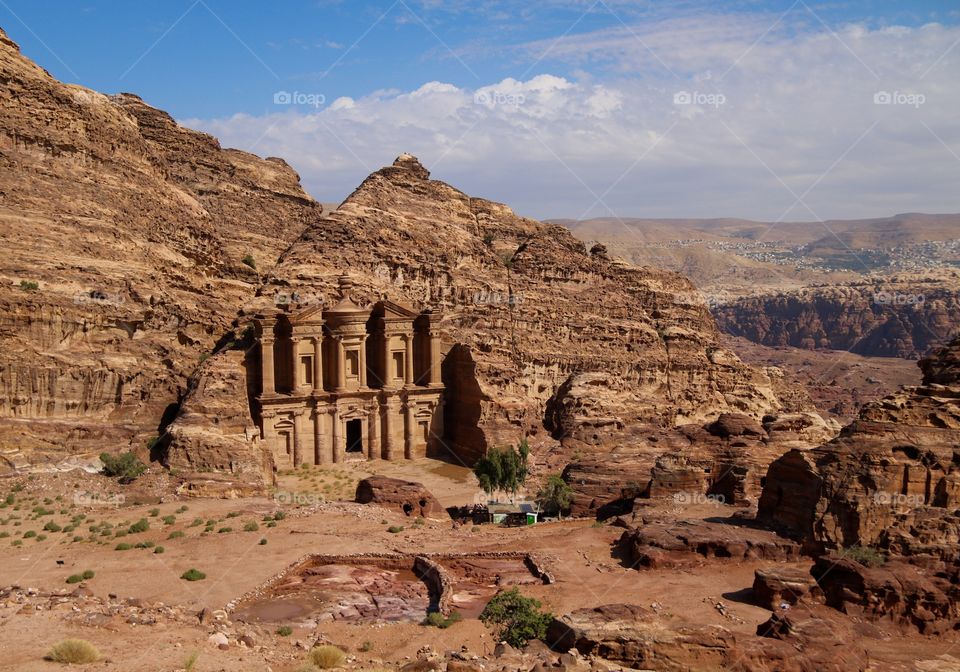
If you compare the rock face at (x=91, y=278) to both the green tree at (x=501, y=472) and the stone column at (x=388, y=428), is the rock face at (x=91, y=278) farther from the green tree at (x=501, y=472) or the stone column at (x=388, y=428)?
the green tree at (x=501, y=472)

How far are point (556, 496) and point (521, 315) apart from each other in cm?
1864

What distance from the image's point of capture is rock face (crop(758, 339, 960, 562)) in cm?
2698

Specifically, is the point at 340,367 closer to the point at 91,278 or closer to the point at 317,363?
the point at 317,363

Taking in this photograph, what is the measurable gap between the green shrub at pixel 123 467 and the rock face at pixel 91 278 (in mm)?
1964

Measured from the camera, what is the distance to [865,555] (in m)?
26.1

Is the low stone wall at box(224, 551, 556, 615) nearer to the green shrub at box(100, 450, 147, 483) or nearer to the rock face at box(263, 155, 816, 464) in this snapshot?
the green shrub at box(100, 450, 147, 483)

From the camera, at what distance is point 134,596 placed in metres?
24.6

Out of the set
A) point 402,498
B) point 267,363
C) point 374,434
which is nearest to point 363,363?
point 374,434

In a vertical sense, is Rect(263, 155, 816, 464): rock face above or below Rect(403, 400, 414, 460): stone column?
above

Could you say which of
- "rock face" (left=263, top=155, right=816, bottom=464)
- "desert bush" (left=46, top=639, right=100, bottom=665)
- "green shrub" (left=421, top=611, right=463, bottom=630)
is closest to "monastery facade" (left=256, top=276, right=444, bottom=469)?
"rock face" (left=263, top=155, right=816, bottom=464)

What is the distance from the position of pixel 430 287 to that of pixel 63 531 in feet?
93.8

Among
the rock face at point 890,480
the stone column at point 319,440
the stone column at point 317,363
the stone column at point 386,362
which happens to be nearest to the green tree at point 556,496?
the rock face at point 890,480

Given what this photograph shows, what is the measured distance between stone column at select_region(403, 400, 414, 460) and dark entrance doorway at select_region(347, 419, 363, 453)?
2.57m

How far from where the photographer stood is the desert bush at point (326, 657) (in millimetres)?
18859
